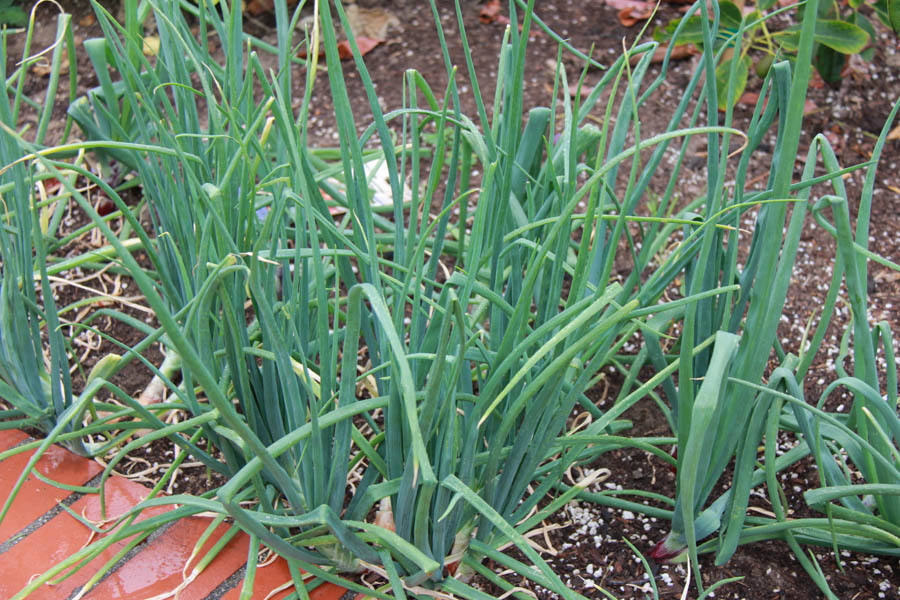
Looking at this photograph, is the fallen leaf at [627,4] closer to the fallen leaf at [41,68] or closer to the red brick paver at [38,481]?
the fallen leaf at [41,68]

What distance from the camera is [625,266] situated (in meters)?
1.67

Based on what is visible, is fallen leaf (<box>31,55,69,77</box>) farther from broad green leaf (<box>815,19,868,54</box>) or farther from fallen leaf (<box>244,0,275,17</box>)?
broad green leaf (<box>815,19,868,54</box>)

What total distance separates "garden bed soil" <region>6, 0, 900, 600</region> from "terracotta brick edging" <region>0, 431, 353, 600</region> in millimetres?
104

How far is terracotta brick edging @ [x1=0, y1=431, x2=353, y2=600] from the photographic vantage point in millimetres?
1077

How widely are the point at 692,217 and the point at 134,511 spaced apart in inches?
31.6

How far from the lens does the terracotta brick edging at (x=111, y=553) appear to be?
3.53ft

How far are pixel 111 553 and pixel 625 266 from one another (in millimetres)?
1056

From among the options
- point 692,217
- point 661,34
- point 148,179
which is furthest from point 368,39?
point 692,217

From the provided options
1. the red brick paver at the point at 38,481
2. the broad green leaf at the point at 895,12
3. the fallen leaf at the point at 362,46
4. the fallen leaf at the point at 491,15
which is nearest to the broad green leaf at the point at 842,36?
the broad green leaf at the point at 895,12

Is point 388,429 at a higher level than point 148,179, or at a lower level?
lower

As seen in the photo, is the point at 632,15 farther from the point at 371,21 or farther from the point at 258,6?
the point at 258,6

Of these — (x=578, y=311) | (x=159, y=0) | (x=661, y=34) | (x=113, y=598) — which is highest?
(x=159, y=0)

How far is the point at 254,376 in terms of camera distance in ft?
3.66

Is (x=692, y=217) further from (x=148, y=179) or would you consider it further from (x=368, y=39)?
(x=368, y=39)
